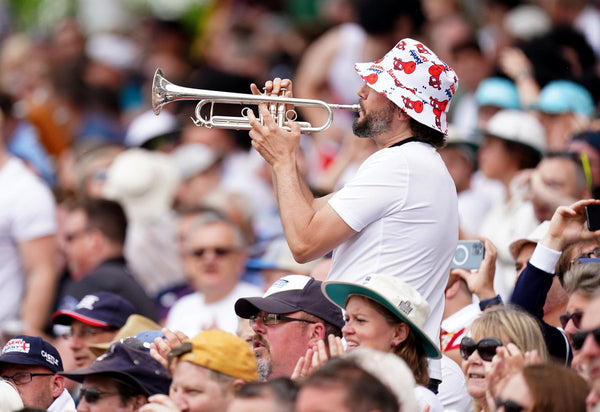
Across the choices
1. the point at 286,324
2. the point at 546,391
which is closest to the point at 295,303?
the point at 286,324

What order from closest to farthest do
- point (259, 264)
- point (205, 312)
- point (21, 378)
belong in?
point (21, 378), point (205, 312), point (259, 264)

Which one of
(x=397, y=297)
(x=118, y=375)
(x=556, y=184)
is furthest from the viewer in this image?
(x=556, y=184)

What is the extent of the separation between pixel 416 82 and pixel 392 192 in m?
0.56

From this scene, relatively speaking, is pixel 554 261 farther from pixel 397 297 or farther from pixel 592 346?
pixel 592 346

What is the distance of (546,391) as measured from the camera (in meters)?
4.75

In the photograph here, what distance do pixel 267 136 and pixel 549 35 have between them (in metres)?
6.74

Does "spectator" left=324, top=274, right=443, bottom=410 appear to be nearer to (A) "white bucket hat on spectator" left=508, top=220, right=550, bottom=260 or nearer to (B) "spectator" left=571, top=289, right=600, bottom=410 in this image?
(B) "spectator" left=571, top=289, right=600, bottom=410

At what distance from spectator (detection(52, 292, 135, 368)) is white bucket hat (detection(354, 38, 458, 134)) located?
2445mm

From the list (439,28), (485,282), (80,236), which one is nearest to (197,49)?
(439,28)

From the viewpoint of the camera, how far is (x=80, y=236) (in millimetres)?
10016

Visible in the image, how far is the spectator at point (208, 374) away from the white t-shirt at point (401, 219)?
854mm

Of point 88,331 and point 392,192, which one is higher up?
point 392,192

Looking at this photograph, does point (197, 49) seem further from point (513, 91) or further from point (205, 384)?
point (205, 384)

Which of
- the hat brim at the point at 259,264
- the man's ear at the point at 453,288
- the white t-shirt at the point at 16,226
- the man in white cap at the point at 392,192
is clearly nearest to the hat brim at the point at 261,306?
the man in white cap at the point at 392,192
